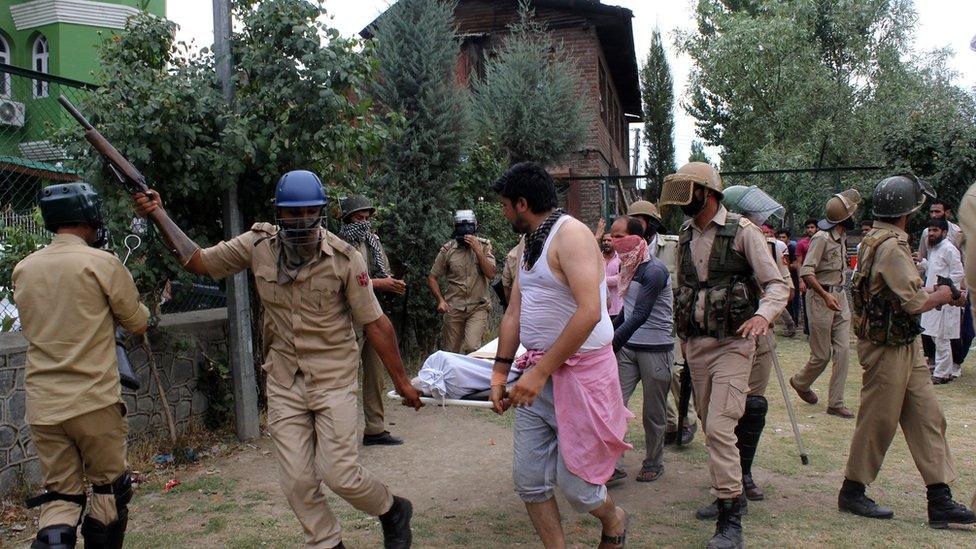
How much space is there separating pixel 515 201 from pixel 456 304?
4939mm

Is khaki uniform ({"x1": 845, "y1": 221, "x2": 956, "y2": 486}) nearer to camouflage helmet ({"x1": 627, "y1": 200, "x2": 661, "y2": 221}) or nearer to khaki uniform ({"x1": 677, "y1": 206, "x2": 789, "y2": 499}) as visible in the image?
khaki uniform ({"x1": 677, "y1": 206, "x2": 789, "y2": 499})

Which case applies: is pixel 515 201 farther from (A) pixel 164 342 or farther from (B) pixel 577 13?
(B) pixel 577 13

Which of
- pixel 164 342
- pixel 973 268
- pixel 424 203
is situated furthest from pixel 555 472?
pixel 424 203

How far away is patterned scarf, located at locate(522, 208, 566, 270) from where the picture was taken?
3.60m

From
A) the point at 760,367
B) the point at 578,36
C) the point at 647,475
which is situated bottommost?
the point at 647,475

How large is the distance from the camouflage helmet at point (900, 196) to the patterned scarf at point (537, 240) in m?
2.38

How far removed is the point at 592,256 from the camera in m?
3.47

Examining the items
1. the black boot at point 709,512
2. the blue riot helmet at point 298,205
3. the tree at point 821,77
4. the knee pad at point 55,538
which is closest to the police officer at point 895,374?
the black boot at point 709,512

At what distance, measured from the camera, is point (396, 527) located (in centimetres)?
407

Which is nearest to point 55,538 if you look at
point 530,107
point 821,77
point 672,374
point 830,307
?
point 672,374

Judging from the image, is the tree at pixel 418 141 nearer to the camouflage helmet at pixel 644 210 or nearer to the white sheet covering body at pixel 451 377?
the camouflage helmet at pixel 644 210

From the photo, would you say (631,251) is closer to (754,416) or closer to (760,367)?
(760,367)

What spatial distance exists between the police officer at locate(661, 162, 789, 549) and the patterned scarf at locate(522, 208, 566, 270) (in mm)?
1161

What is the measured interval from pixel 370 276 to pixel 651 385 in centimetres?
266
